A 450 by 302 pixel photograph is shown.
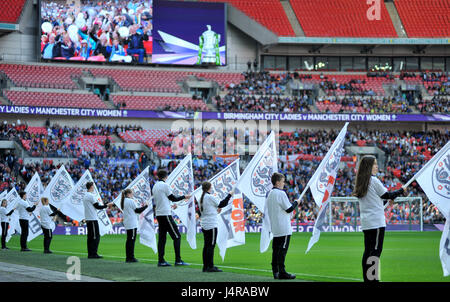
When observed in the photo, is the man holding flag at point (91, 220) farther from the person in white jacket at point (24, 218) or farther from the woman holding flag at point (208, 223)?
the woman holding flag at point (208, 223)

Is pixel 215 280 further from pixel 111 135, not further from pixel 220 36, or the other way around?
pixel 220 36

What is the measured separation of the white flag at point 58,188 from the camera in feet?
80.9

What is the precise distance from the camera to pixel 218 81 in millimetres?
60344

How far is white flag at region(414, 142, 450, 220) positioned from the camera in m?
12.1

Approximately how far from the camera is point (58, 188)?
2484 cm

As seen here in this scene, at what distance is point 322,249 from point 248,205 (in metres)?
17.7

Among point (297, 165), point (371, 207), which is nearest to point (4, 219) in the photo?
point (371, 207)

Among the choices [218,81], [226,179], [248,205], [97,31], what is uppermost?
[97,31]

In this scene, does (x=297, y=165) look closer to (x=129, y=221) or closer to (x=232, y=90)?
(x=232, y=90)

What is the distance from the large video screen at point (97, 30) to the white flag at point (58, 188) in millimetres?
33694

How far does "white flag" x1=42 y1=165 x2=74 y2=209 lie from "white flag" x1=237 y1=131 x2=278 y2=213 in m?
9.43

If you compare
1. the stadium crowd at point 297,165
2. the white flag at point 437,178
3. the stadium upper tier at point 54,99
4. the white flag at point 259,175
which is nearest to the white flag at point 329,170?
the white flag at point 259,175
